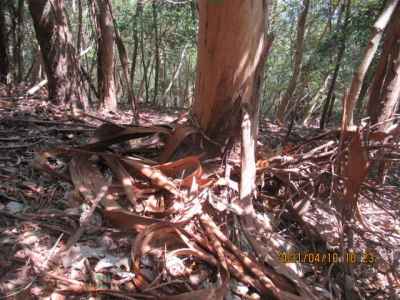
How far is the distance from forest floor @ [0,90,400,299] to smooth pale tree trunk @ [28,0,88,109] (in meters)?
1.03

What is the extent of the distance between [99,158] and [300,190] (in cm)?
159

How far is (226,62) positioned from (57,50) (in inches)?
98.4

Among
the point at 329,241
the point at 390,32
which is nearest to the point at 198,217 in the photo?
the point at 329,241

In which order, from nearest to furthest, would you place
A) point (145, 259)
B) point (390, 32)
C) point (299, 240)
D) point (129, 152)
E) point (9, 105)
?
point (145, 259)
point (299, 240)
point (129, 152)
point (390, 32)
point (9, 105)

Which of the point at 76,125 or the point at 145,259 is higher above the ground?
the point at 76,125

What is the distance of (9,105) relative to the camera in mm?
3742

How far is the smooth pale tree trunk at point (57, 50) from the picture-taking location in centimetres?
371

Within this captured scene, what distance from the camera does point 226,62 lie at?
2.22 metres

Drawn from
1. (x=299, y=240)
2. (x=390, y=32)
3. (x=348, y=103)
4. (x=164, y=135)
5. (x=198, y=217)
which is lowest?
(x=299, y=240)

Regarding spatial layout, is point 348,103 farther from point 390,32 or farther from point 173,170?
point 390,32

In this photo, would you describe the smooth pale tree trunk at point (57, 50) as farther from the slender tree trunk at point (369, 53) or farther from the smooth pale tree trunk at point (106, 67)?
the slender tree trunk at point (369, 53)

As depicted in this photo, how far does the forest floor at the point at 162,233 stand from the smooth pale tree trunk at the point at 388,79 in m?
1.00
